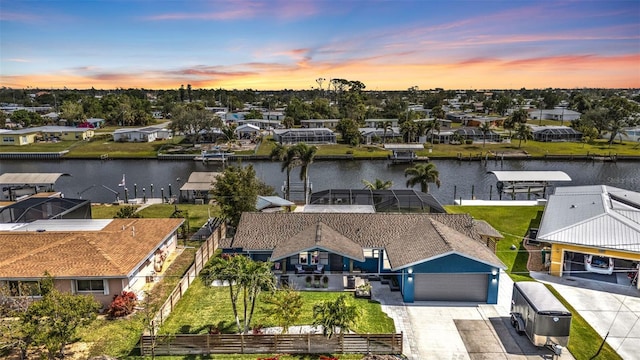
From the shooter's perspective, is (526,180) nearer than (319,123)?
Yes

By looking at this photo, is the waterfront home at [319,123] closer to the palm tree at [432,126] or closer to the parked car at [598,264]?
the palm tree at [432,126]

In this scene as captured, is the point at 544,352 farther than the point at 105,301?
No

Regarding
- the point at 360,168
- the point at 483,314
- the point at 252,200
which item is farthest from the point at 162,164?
the point at 483,314

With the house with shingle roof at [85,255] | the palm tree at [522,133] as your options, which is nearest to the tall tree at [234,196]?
the house with shingle roof at [85,255]

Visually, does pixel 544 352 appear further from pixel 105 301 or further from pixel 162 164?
pixel 162 164

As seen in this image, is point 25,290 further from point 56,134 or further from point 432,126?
point 56,134

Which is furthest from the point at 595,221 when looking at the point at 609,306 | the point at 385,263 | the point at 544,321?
the point at 385,263
